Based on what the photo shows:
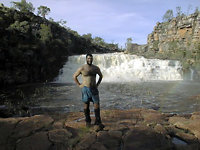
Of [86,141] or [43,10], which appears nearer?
[86,141]

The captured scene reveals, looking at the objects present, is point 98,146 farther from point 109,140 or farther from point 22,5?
point 22,5

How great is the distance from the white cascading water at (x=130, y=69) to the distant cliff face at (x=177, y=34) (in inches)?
563

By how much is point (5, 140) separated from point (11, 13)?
86.8 feet

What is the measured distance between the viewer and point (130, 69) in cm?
2212

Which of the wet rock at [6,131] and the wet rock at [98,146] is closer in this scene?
the wet rock at [98,146]

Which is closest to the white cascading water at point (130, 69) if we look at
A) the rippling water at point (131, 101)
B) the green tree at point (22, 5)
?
the rippling water at point (131, 101)

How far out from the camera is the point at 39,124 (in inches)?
145

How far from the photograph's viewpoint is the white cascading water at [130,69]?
2153cm

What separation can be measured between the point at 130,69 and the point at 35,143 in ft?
65.6

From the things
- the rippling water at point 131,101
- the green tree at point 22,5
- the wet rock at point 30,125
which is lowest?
the rippling water at point 131,101

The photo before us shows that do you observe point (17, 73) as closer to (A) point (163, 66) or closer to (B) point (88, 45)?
(A) point (163, 66)

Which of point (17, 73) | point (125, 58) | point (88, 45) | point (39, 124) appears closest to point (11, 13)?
point (17, 73)

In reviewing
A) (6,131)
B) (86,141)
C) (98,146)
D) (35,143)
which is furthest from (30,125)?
(98,146)

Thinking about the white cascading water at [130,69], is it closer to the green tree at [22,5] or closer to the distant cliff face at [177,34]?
the distant cliff face at [177,34]
